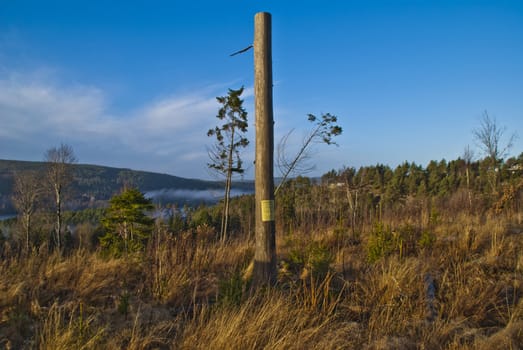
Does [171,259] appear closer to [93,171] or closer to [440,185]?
[440,185]

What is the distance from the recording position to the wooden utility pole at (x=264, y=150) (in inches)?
138

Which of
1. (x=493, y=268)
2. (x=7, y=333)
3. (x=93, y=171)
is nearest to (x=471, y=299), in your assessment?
(x=493, y=268)

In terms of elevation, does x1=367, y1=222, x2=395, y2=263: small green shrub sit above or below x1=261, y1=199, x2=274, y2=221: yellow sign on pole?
below

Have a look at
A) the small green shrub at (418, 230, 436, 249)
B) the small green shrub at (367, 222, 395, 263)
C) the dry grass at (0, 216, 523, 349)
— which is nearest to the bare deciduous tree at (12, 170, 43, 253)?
the dry grass at (0, 216, 523, 349)

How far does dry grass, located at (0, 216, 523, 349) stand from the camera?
92.9 inches

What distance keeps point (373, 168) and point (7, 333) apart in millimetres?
58391

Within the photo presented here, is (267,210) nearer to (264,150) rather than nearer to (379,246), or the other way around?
(264,150)

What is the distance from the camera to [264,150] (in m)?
3.52

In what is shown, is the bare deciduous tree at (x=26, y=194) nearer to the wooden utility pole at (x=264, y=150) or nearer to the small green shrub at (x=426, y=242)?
the wooden utility pole at (x=264, y=150)

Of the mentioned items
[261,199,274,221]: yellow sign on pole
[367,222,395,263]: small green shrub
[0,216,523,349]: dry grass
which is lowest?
[0,216,523,349]: dry grass

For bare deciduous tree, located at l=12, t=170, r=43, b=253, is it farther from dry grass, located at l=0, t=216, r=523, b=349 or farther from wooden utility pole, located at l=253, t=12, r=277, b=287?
wooden utility pole, located at l=253, t=12, r=277, b=287

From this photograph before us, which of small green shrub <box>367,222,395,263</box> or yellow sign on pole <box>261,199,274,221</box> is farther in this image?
small green shrub <box>367,222,395,263</box>

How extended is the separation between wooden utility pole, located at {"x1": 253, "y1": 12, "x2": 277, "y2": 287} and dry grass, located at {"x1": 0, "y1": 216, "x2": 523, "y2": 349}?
0.40 m

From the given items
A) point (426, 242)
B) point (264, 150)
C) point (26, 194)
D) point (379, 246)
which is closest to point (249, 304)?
point (264, 150)
